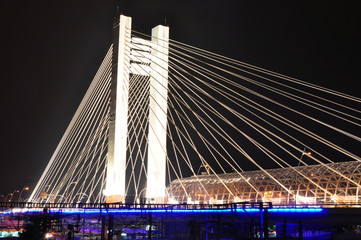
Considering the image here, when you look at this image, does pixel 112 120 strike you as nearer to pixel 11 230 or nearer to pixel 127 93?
pixel 127 93

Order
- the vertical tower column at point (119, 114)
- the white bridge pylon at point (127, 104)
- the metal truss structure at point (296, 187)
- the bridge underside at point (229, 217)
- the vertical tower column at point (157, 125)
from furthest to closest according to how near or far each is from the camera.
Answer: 1. the metal truss structure at point (296, 187)
2. the vertical tower column at point (157, 125)
3. the white bridge pylon at point (127, 104)
4. the vertical tower column at point (119, 114)
5. the bridge underside at point (229, 217)

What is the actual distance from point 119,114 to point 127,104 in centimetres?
102

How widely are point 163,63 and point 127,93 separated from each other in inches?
157

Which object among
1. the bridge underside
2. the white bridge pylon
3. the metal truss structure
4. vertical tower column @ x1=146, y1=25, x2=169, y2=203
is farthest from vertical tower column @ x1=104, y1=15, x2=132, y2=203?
the metal truss structure

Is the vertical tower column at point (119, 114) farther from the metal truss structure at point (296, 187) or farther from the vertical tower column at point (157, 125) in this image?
the metal truss structure at point (296, 187)

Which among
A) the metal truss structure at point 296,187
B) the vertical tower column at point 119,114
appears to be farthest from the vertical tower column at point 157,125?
the metal truss structure at point 296,187

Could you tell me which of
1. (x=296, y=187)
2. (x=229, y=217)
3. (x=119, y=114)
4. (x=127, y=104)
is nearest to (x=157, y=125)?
(x=127, y=104)

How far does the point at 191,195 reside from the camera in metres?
62.2

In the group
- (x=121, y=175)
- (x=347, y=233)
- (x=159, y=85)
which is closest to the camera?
(x=121, y=175)

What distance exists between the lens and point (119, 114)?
3494 cm

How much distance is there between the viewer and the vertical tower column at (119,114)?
3406cm

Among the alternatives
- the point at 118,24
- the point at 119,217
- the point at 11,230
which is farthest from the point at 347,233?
the point at 11,230

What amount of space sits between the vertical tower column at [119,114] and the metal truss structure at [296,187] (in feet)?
20.0

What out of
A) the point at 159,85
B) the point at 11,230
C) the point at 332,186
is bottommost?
the point at 11,230
